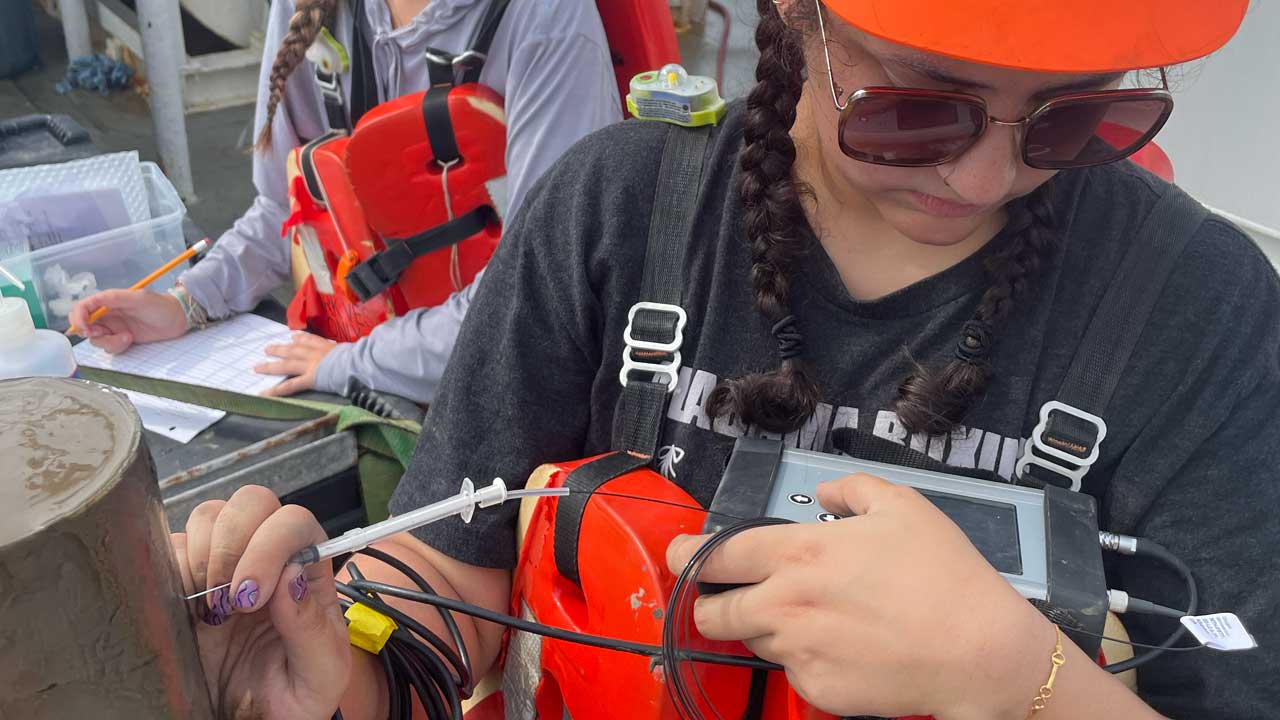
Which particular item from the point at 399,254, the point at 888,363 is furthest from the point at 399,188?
the point at 888,363

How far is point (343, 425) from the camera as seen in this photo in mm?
1698

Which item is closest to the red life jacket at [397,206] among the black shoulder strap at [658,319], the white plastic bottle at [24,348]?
the white plastic bottle at [24,348]

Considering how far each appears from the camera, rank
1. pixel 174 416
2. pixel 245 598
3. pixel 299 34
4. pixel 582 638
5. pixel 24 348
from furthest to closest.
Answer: pixel 299 34, pixel 174 416, pixel 24 348, pixel 582 638, pixel 245 598

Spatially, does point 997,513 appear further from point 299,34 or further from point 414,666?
point 299,34

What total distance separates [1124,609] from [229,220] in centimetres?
395

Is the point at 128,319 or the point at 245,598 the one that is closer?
the point at 245,598

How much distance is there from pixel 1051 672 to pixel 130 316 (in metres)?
1.78

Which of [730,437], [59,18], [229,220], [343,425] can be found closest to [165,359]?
[343,425]

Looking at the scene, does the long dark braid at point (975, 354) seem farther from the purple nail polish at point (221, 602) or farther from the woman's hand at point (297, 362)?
the woman's hand at point (297, 362)

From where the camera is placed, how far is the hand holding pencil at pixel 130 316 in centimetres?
186

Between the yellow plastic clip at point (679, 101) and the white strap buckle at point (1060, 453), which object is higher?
the yellow plastic clip at point (679, 101)

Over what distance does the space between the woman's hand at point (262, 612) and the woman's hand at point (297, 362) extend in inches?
43.6

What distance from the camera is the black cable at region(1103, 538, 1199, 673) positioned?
90 cm

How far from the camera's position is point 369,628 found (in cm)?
94
